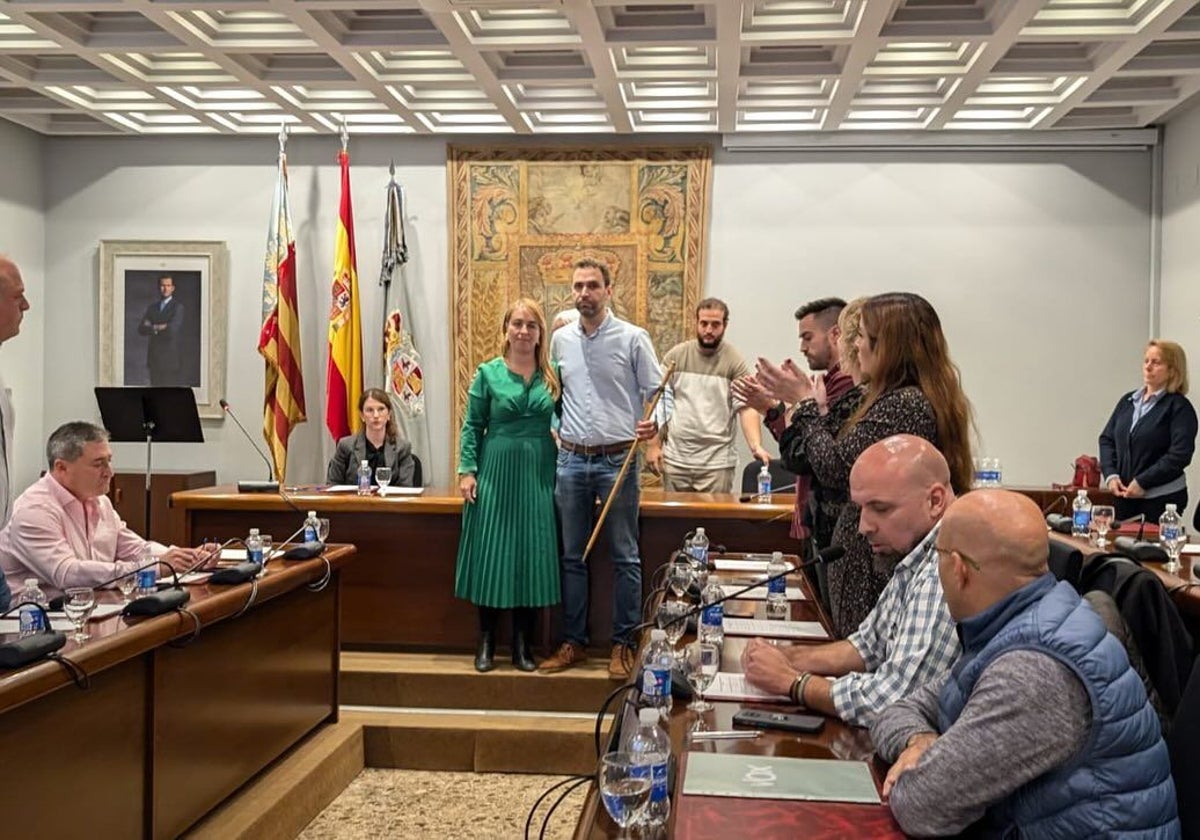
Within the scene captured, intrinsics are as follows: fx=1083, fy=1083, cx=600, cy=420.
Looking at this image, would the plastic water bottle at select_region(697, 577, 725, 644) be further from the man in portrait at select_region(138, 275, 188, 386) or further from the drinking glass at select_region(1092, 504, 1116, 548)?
the man in portrait at select_region(138, 275, 188, 386)

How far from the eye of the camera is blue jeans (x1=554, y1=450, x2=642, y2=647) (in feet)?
14.4

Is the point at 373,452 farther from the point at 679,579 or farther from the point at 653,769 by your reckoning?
the point at 653,769

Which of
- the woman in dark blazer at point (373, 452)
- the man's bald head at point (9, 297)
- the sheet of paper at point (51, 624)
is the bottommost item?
the sheet of paper at point (51, 624)

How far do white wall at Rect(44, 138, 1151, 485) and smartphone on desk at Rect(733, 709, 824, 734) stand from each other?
17.4ft

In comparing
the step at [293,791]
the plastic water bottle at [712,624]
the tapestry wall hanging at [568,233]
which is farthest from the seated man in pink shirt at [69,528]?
the tapestry wall hanging at [568,233]

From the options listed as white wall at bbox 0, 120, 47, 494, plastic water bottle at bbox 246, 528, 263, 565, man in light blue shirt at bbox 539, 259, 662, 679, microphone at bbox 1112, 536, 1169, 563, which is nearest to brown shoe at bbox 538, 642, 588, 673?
man in light blue shirt at bbox 539, 259, 662, 679

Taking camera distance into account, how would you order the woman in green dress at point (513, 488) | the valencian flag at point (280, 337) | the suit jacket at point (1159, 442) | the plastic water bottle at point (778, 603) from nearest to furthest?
the plastic water bottle at point (778, 603) < the woman in green dress at point (513, 488) < the suit jacket at point (1159, 442) < the valencian flag at point (280, 337)

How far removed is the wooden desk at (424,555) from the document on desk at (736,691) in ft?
8.24

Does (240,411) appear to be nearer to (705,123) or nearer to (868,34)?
(705,123)

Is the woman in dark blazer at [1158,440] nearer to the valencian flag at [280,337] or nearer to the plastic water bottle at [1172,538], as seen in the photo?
the plastic water bottle at [1172,538]

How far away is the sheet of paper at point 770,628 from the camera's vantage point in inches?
98.3

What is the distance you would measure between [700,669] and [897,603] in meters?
0.41

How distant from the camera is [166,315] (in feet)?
23.9

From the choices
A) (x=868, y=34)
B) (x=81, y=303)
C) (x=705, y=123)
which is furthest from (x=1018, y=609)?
(x=81, y=303)
